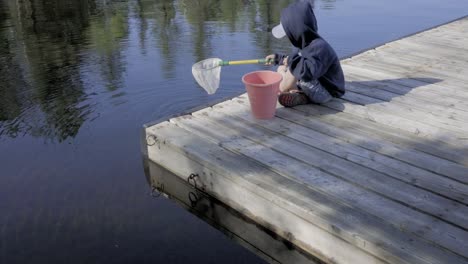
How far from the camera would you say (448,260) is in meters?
2.49

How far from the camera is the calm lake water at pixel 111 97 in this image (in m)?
3.56

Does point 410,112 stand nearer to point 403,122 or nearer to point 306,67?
point 403,122

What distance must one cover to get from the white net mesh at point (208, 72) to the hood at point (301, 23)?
77 cm

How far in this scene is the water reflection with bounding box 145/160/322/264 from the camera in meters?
3.26

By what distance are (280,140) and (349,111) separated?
35.0 inches

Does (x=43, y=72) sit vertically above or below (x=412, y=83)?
below

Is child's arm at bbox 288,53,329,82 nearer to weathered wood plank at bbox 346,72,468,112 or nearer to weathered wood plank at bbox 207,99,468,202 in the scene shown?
weathered wood plank at bbox 207,99,468,202

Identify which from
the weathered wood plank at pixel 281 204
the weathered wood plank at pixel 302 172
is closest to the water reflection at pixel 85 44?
the weathered wood plank at pixel 281 204

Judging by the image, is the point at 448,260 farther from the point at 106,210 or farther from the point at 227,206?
the point at 106,210

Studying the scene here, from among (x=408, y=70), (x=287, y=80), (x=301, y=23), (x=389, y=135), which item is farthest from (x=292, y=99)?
(x=408, y=70)

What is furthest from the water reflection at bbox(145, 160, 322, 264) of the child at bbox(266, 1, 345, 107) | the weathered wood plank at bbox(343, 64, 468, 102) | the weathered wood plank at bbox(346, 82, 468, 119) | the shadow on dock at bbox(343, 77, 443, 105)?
the weathered wood plank at bbox(343, 64, 468, 102)

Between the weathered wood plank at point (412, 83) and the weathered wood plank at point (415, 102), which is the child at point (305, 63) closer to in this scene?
the weathered wood plank at point (415, 102)

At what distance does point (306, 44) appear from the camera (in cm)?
411

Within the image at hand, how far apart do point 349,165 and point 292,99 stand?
112 centimetres
